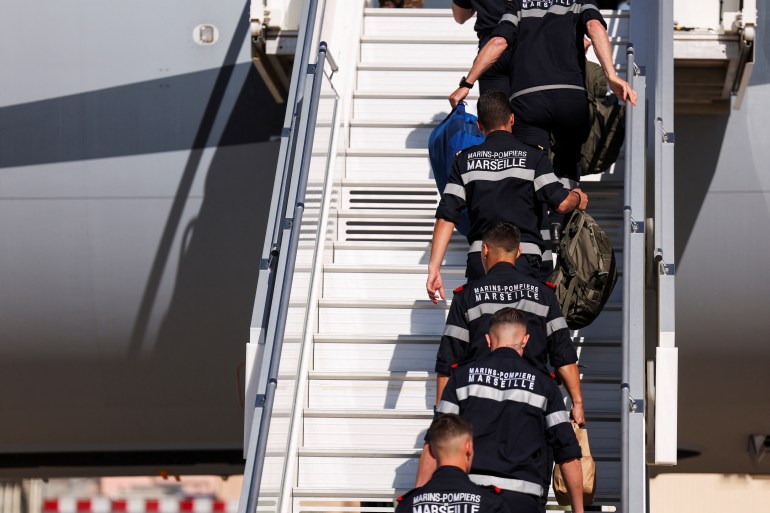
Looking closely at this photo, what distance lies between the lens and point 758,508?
68.2 feet

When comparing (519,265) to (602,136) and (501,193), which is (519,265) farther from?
(602,136)

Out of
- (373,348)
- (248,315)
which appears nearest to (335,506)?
(373,348)

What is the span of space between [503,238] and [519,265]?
0.31 metres

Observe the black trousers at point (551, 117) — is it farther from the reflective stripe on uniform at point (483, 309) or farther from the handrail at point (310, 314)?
the reflective stripe on uniform at point (483, 309)

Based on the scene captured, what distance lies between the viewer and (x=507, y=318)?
4309mm

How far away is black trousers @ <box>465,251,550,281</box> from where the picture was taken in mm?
4961

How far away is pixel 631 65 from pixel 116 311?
3.57 meters

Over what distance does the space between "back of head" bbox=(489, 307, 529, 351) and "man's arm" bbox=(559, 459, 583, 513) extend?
1.45 feet

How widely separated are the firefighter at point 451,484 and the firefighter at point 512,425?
1.03ft

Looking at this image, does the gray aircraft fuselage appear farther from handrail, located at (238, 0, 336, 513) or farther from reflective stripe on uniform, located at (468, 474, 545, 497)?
reflective stripe on uniform, located at (468, 474, 545, 497)

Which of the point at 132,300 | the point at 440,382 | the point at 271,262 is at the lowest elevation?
the point at 440,382

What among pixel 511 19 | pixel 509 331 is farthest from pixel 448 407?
pixel 511 19

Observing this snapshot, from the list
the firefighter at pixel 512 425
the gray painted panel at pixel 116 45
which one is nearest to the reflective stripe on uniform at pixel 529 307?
the firefighter at pixel 512 425

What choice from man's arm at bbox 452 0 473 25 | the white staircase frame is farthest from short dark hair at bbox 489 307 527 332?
man's arm at bbox 452 0 473 25
